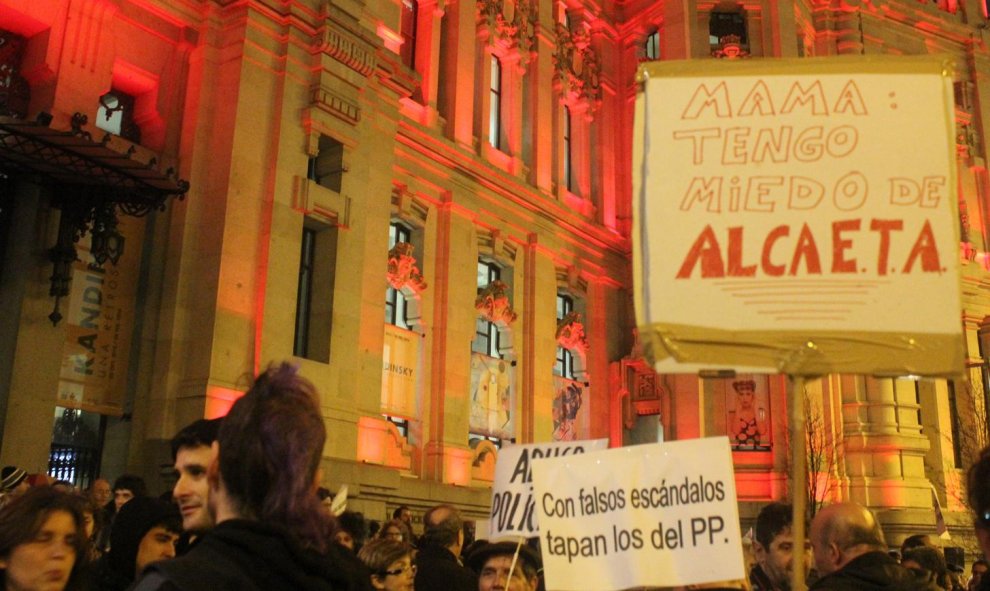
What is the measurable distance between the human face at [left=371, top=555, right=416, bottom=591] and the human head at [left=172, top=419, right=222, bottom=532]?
2820 millimetres

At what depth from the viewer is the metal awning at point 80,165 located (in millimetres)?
12133

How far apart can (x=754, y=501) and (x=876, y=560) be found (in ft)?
71.1

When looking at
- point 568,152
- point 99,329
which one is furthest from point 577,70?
point 99,329

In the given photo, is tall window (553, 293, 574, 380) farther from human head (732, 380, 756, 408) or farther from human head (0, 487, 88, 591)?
human head (0, 487, 88, 591)

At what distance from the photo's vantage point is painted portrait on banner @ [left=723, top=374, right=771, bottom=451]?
26.6 metres

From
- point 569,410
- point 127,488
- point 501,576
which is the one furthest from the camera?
point 569,410

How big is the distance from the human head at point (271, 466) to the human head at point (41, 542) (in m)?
1.80

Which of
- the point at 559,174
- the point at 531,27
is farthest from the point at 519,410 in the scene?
the point at 531,27

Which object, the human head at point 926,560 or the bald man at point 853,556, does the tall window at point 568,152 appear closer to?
the human head at point 926,560

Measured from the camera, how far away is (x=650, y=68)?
4312 mm

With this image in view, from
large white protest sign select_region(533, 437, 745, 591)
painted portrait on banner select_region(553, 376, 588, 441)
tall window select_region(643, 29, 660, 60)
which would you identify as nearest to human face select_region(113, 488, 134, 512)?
large white protest sign select_region(533, 437, 745, 591)

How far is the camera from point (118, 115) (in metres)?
16.4

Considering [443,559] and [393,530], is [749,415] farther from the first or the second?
[443,559]

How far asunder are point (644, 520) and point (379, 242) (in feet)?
45.9
